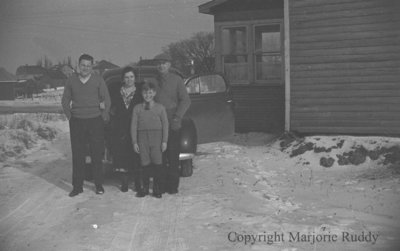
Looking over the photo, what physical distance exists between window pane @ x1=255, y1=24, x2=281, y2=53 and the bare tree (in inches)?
719

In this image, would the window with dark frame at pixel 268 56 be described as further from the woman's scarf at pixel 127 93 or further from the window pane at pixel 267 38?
the woman's scarf at pixel 127 93

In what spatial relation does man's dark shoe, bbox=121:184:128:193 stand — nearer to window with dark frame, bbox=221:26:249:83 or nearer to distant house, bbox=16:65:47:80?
window with dark frame, bbox=221:26:249:83

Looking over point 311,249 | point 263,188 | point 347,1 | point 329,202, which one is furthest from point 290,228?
point 347,1

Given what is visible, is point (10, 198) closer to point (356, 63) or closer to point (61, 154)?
point (61, 154)

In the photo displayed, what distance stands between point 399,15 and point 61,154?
7.78 m

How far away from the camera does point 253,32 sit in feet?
42.1

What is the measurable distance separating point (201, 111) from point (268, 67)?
525cm

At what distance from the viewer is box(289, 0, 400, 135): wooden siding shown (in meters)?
9.26

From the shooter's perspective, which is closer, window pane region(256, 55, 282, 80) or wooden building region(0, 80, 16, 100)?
window pane region(256, 55, 282, 80)

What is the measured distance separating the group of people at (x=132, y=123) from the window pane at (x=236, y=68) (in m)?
6.82

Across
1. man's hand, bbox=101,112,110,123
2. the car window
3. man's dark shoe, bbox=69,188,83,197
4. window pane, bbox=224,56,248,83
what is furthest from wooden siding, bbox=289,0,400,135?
man's dark shoe, bbox=69,188,83,197

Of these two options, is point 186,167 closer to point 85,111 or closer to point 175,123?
point 175,123

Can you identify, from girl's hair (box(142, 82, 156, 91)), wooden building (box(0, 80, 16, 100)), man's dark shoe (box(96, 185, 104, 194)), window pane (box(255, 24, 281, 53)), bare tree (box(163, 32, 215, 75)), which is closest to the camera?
girl's hair (box(142, 82, 156, 91))

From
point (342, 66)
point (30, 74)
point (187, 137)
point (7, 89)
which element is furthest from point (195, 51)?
point (187, 137)
